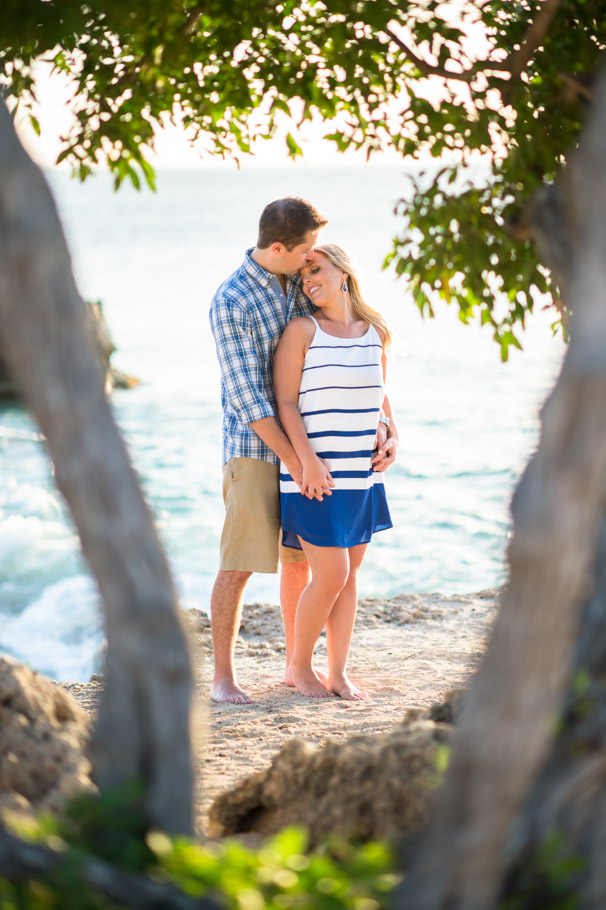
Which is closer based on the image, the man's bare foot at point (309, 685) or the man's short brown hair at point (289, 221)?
the man's short brown hair at point (289, 221)

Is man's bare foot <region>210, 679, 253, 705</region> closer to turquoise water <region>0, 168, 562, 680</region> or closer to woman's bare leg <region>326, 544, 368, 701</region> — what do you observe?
woman's bare leg <region>326, 544, 368, 701</region>

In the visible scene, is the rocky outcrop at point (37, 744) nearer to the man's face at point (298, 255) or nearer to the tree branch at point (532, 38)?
the man's face at point (298, 255)

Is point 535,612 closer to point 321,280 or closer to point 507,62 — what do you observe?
point 507,62

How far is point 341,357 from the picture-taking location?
4383 millimetres

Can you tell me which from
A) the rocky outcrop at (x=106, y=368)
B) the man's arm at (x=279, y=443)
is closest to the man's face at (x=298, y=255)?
the man's arm at (x=279, y=443)

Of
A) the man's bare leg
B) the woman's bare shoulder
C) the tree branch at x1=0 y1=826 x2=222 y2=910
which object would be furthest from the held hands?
the tree branch at x1=0 y1=826 x2=222 y2=910

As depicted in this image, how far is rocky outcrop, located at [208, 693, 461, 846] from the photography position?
253 cm

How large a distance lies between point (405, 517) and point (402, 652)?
5558 millimetres

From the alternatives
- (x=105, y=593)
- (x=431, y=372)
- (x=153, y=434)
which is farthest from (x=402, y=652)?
(x=431, y=372)

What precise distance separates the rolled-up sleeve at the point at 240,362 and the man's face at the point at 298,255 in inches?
11.9

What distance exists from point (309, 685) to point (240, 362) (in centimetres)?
172

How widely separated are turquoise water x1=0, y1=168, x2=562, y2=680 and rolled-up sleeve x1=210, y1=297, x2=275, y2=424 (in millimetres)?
628

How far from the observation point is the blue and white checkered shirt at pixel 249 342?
14.4ft

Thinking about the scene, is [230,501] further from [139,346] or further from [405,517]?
[139,346]
